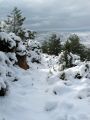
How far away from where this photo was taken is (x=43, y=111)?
7047 mm

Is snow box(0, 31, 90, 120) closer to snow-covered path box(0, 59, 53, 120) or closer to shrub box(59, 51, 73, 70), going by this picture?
snow-covered path box(0, 59, 53, 120)

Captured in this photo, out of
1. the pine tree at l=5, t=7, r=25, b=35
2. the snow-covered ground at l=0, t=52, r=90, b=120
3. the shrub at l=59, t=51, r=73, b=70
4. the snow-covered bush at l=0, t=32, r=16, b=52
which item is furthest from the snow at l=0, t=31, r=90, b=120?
the pine tree at l=5, t=7, r=25, b=35

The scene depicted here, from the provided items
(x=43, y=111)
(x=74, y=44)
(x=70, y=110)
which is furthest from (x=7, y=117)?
(x=74, y=44)

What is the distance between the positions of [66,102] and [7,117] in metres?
1.68

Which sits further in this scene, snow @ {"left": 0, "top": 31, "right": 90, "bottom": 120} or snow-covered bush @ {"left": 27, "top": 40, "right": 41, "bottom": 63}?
snow-covered bush @ {"left": 27, "top": 40, "right": 41, "bottom": 63}

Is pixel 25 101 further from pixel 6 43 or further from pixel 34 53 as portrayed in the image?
pixel 34 53

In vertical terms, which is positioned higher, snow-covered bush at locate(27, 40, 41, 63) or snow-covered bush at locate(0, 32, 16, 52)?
snow-covered bush at locate(0, 32, 16, 52)

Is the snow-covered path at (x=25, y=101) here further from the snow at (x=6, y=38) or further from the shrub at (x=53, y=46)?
the shrub at (x=53, y=46)

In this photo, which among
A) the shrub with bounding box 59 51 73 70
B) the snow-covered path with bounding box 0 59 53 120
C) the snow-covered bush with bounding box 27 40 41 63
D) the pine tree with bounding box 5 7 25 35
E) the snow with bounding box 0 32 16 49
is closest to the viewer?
the snow-covered path with bounding box 0 59 53 120

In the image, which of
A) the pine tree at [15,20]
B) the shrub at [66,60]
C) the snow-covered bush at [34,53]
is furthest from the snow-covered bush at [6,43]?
the pine tree at [15,20]

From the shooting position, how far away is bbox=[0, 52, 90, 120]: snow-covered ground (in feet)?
22.0

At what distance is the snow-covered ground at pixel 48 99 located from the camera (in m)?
6.71

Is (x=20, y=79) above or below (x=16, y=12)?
below

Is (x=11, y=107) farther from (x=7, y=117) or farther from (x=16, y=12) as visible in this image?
(x=16, y=12)
